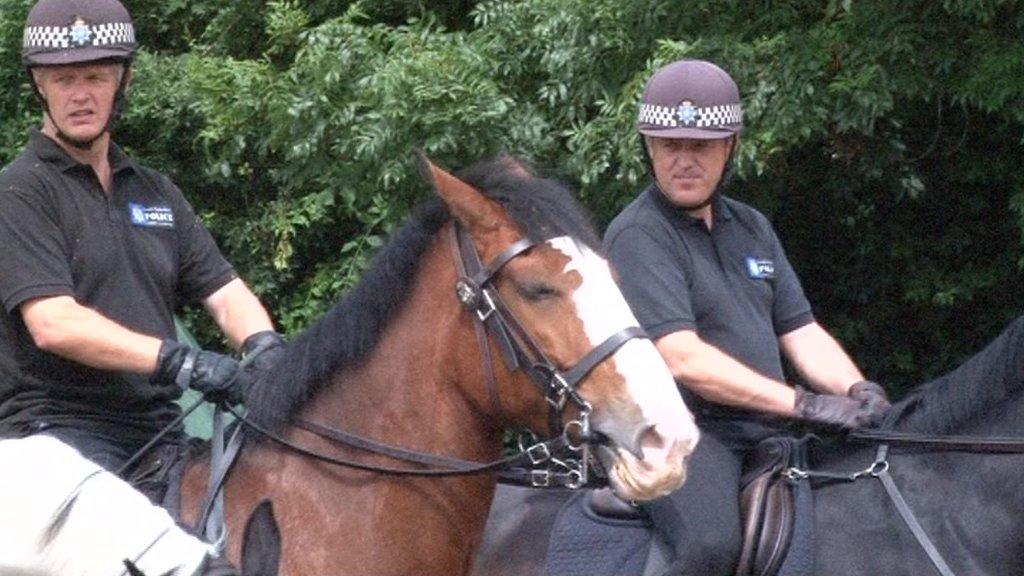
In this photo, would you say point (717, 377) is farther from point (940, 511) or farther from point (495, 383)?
point (495, 383)

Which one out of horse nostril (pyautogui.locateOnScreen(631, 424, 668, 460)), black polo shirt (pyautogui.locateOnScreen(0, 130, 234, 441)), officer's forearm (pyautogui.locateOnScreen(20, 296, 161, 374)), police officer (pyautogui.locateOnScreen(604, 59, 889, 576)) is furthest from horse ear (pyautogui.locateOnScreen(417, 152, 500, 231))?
police officer (pyautogui.locateOnScreen(604, 59, 889, 576))

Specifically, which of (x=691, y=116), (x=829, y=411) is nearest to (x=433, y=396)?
(x=829, y=411)

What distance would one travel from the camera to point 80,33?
16.5ft

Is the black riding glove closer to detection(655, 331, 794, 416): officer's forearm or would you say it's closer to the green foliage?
detection(655, 331, 794, 416): officer's forearm

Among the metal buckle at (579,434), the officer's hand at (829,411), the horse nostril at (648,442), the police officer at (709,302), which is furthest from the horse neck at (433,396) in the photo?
the officer's hand at (829,411)

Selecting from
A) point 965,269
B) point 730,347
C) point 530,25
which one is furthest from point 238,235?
point 730,347

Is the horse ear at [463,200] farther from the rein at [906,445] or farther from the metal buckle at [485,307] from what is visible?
the rein at [906,445]

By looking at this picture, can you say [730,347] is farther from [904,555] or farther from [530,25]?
[530,25]

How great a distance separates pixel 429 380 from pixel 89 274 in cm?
97

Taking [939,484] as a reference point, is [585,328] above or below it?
above

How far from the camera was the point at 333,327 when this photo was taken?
4.76 m

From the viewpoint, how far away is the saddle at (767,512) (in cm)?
561

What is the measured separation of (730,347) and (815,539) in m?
0.65

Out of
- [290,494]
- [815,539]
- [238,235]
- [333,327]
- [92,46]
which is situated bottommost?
[238,235]
